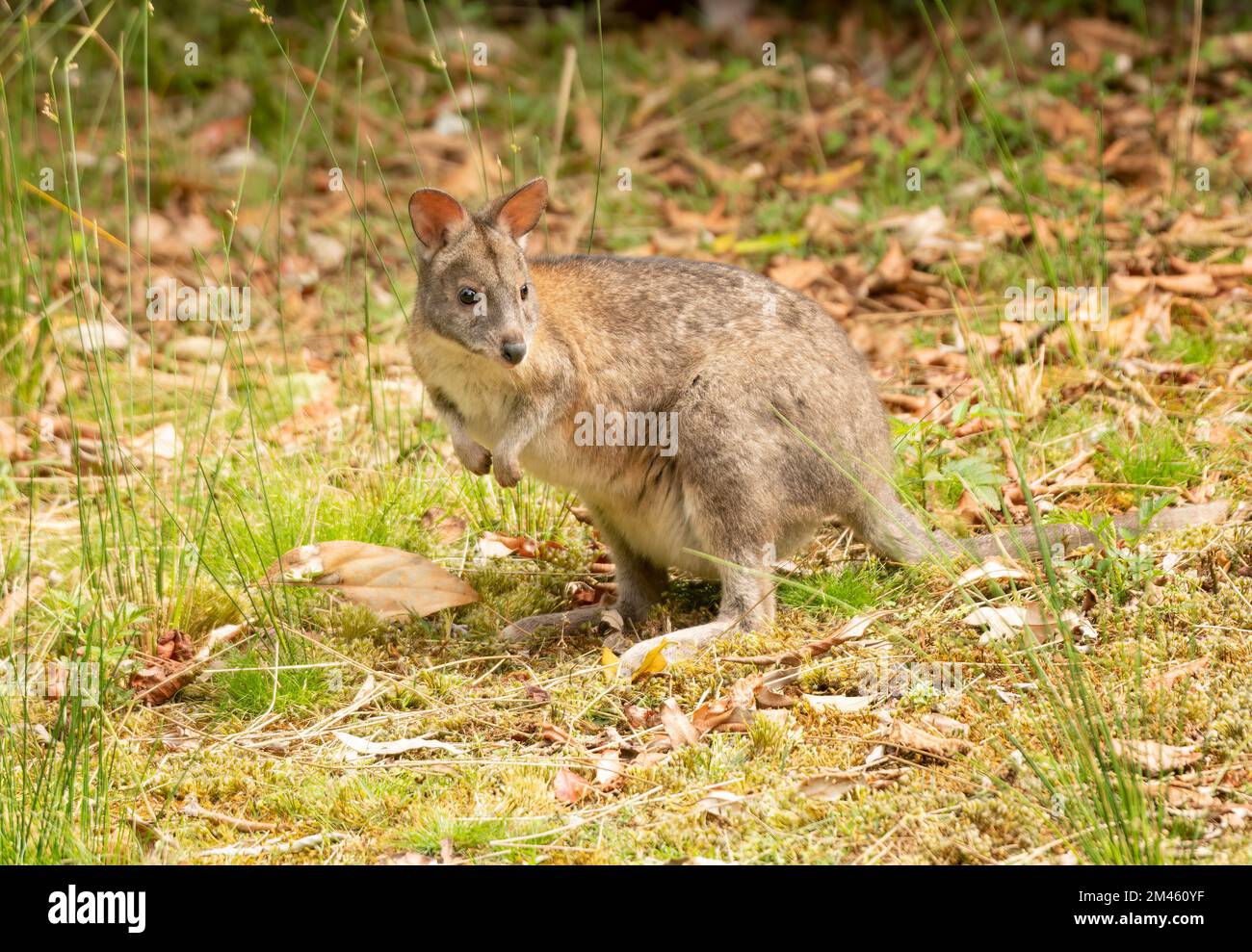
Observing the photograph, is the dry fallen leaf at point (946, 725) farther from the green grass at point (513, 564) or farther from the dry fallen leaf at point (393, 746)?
the dry fallen leaf at point (393, 746)

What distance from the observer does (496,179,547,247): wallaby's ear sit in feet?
14.5

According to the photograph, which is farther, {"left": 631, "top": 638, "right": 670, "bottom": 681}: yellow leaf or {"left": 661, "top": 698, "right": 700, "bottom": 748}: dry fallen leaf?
{"left": 631, "top": 638, "right": 670, "bottom": 681}: yellow leaf

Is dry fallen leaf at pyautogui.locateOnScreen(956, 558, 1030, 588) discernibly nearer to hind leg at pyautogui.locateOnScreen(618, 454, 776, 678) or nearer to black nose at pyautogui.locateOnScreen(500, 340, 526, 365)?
hind leg at pyautogui.locateOnScreen(618, 454, 776, 678)

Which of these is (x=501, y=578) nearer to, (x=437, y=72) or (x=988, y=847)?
(x=988, y=847)

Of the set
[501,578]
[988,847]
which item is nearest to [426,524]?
[501,578]

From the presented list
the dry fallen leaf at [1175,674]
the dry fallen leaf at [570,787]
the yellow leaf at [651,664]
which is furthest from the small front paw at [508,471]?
the dry fallen leaf at [1175,674]

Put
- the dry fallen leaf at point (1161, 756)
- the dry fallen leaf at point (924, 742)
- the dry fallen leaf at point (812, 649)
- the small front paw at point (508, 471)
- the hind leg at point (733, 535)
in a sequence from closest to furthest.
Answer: the dry fallen leaf at point (1161, 756), the dry fallen leaf at point (924, 742), the dry fallen leaf at point (812, 649), the hind leg at point (733, 535), the small front paw at point (508, 471)

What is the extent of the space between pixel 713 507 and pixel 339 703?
4.24 feet

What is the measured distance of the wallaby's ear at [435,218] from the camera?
4.39 m

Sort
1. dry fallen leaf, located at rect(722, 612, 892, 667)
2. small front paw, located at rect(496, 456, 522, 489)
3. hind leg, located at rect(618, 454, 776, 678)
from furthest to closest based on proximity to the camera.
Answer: small front paw, located at rect(496, 456, 522, 489) → hind leg, located at rect(618, 454, 776, 678) → dry fallen leaf, located at rect(722, 612, 892, 667)

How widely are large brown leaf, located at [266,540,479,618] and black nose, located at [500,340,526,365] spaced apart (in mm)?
826

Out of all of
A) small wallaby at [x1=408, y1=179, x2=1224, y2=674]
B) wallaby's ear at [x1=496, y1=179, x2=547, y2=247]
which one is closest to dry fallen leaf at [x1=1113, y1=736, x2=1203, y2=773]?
small wallaby at [x1=408, y1=179, x2=1224, y2=674]

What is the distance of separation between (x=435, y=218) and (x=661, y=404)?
0.95 meters

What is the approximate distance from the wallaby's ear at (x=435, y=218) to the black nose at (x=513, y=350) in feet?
1.64
